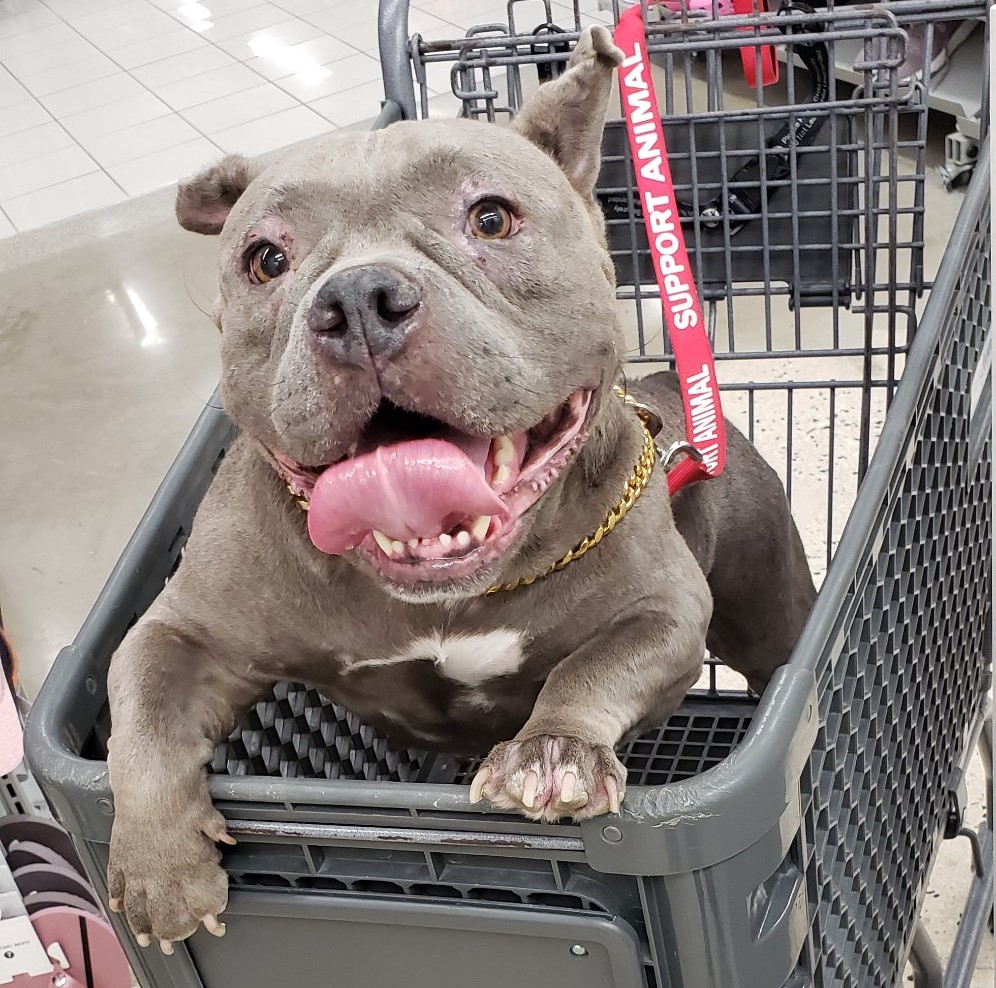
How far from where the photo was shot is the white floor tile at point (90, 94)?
593 cm

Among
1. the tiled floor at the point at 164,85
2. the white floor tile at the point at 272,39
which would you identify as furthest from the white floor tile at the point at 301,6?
the white floor tile at the point at 272,39

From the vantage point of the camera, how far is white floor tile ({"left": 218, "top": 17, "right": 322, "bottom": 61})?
6312mm

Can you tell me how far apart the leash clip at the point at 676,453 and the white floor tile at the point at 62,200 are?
12.4ft

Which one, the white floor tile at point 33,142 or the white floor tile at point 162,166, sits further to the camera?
the white floor tile at point 33,142

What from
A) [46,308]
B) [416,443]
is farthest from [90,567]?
[416,443]

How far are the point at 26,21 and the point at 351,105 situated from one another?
123 inches

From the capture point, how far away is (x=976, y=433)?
1474 mm

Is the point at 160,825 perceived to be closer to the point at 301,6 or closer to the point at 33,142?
the point at 33,142

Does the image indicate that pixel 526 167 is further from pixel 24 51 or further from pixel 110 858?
pixel 24 51

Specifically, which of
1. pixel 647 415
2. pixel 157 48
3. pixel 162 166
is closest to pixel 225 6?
pixel 157 48

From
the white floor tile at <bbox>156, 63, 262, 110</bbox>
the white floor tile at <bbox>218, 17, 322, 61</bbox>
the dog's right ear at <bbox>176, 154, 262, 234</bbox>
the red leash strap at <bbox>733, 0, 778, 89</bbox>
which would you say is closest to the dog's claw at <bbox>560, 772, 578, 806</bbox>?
the dog's right ear at <bbox>176, 154, 262, 234</bbox>

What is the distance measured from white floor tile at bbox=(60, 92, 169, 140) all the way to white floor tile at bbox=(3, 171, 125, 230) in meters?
0.60

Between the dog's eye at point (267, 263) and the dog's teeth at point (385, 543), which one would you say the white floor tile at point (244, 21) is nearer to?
the dog's eye at point (267, 263)

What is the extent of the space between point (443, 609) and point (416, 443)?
0.87 feet
